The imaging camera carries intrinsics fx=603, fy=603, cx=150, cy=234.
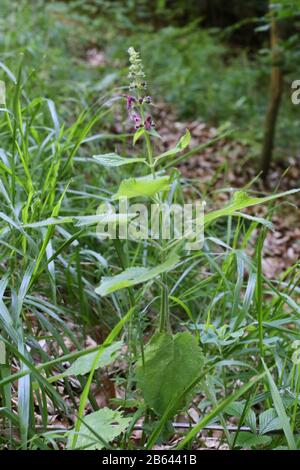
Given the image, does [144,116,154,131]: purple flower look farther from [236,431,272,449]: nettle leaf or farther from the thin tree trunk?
the thin tree trunk

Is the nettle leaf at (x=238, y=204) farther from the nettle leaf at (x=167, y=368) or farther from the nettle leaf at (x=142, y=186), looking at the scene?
the nettle leaf at (x=167, y=368)

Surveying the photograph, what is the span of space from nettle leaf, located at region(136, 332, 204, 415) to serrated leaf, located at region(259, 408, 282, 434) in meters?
0.21

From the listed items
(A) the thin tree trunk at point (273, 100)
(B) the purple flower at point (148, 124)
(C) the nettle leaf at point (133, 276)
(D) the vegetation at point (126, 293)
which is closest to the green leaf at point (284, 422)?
(D) the vegetation at point (126, 293)

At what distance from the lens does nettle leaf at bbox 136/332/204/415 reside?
51.9 inches

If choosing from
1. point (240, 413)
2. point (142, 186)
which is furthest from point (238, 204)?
point (240, 413)

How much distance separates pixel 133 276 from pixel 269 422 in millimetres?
501

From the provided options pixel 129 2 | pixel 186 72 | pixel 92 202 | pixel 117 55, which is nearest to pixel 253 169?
pixel 186 72

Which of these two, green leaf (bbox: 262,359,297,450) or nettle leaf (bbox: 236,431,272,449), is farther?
nettle leaf (bbox: 236,431,272,449)

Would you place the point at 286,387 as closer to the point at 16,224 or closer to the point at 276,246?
the point at 16,224

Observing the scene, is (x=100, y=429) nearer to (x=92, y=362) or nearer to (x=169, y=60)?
(x=92, y=362)

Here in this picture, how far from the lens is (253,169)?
14.9 ft

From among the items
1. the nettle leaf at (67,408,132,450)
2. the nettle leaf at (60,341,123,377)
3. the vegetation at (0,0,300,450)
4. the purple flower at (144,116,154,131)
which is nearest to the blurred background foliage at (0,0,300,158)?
the vegetation at (0,0,300,450)

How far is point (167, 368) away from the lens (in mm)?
1332

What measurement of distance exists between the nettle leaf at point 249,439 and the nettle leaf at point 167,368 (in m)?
0.18
